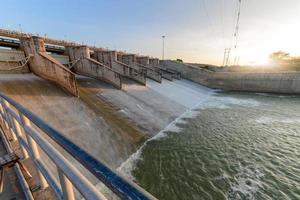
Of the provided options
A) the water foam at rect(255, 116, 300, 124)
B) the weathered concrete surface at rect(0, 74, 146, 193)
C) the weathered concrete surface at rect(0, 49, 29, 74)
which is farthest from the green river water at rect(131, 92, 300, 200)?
the weathered concrete surface at rect(0, 49, 29, 74)

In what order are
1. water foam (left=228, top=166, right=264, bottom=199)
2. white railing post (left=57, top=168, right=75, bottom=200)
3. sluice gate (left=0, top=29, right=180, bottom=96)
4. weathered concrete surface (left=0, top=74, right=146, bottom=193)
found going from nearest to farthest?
white railing post (left=57, top=168, right=75, bottom=200) < water foam (left=228, top=166, right=264, bottom=199) < weathered concrete surface (left=0, top=74, right=146, bottom=193) < sluice gate (left=0, top=29, right=180, bottom=96)

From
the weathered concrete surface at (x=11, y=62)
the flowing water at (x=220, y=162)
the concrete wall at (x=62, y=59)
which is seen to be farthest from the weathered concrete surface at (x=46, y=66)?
the flowing water at (x=220, y=162)

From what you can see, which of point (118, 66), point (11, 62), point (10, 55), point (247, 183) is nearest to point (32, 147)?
point (247, 183)

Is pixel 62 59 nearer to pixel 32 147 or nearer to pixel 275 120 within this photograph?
pixel 32 147

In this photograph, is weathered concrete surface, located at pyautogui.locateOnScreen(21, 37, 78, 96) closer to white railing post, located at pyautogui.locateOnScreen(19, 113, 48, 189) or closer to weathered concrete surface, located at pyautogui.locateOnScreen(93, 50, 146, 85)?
weathered concrete surface, located at pyautogui.locateOnScreen(93, 50, 146, 85)

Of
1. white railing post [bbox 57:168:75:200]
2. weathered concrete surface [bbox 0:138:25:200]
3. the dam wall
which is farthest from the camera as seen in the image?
the dam wall

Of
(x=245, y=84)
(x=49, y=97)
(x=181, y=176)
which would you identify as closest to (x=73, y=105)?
(x=49, y=97)
